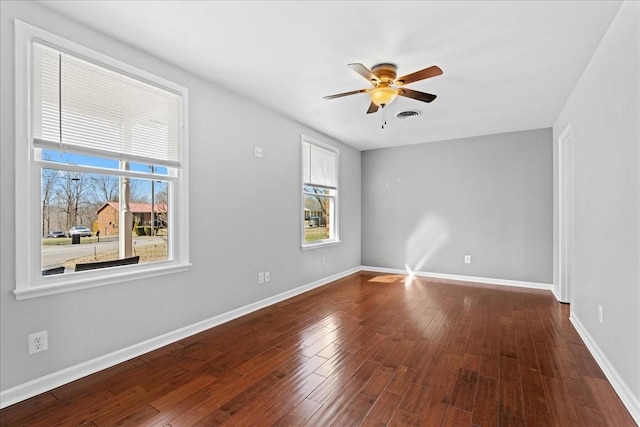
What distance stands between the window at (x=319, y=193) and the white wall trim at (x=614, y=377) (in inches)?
130

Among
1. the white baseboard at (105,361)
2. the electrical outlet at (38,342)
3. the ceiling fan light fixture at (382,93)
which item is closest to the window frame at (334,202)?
the white baseboard at (105,361)

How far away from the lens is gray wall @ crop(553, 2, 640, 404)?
1.86 metres

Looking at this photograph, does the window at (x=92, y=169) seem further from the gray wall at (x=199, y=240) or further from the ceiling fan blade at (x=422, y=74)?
the ceiling fan blade at (x=422, y=74)

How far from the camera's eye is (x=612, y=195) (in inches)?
86.4

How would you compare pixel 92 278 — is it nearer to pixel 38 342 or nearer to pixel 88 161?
pixel 38 342

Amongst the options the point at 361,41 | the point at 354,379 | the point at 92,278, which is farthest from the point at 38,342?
the point at 361,41

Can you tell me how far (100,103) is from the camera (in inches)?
93.7

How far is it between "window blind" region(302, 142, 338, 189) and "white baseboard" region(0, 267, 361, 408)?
2.13 meters

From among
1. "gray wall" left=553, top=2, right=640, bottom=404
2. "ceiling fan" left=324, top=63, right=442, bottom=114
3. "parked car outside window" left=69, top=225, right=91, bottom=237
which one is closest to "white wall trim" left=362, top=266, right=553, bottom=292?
"gray wall" left=553, top=2, right=640, bottom=404

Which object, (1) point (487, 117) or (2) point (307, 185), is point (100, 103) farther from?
(1) point (487, 117)

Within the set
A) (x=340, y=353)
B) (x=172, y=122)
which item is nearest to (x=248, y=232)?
(x=172, y=122)

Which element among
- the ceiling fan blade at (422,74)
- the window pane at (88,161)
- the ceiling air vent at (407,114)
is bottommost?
the window pane at (88,161)

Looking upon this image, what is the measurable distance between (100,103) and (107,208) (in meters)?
0.83

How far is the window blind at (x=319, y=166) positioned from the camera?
4.86 meters
